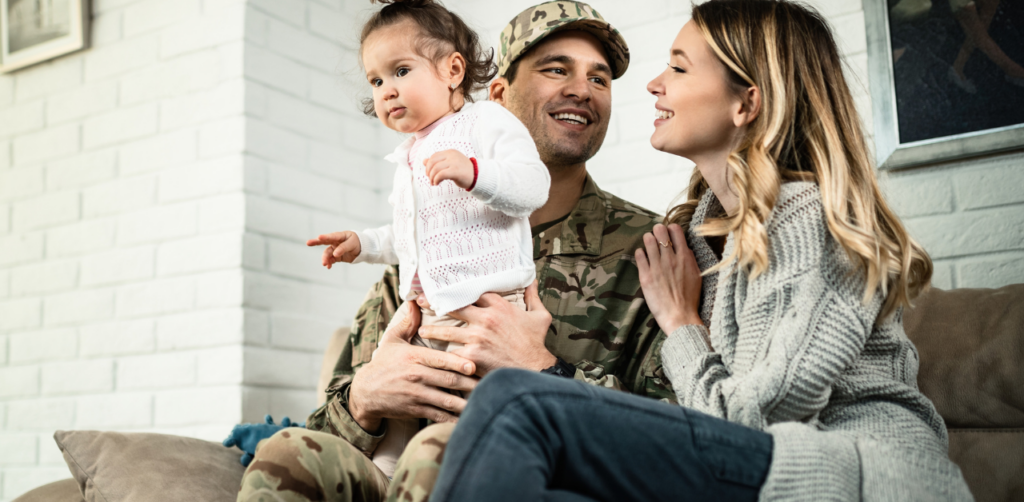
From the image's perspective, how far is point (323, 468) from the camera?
1.09 m

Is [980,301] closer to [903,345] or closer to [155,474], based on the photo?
[903,345]

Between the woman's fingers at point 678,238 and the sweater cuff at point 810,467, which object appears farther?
the woman's fingers at point 678,238

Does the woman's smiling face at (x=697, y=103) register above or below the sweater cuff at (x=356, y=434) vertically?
above

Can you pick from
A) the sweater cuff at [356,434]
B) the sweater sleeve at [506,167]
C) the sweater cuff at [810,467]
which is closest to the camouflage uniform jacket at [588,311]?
the sweater cuff at [356,434]

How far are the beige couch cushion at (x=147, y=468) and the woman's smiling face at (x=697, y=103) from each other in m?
0.99

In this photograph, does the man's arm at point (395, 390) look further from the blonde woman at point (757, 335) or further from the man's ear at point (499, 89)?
the man's ear at point (499, 89)

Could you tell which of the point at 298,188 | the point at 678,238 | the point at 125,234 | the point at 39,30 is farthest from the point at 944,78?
the point at 39,30

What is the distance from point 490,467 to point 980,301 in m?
1.09

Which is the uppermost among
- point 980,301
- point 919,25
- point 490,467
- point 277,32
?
point 277,32

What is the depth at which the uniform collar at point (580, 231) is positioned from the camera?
1644mm

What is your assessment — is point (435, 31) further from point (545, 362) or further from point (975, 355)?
point (975, 355)

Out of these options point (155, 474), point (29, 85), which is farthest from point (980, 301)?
point (29, 85)

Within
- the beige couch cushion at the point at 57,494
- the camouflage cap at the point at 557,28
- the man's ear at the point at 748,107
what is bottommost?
the beige couch cushion at the point at 57,494

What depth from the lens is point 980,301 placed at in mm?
1461
